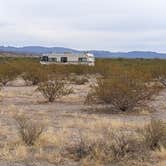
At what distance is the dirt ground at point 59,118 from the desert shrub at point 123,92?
0.67 metres

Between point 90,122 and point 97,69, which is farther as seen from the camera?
point 97,69

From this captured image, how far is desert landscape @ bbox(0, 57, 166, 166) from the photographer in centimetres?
1156

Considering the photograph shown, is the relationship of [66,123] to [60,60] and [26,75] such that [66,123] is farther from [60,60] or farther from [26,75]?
→ [60,60]

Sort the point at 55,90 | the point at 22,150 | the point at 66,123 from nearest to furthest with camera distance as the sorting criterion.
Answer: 1. the point at 22,150
2. the point at 66,123
3. the point at 55,90

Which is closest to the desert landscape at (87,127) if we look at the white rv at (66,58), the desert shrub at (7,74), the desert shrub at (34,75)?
the desert shrub at (34,75)

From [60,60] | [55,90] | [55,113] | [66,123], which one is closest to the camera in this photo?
[66,123]

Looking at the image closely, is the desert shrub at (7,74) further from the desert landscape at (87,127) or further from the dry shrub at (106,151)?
the dry shrub at (106,151)

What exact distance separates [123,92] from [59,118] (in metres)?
3.82

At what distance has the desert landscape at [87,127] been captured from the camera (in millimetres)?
11562

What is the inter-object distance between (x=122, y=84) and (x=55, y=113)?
10.9 ft

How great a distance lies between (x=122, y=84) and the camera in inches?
902

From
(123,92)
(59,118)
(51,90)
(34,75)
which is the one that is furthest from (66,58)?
(59,118)

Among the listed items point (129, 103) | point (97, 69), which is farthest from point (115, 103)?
point (97, 69)

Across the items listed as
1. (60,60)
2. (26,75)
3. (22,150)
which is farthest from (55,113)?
(60,60)
